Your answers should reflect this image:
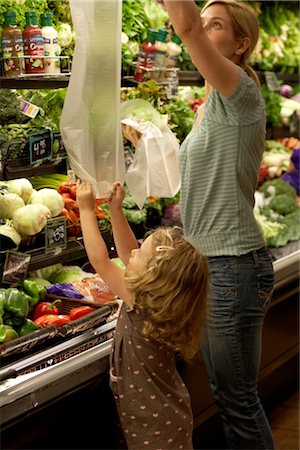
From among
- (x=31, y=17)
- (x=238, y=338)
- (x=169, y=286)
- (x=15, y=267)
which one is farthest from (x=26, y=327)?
(x=31, y=17)

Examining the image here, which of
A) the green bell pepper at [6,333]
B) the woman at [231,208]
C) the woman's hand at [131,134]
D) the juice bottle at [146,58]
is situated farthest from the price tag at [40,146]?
the juice bottle at [146,58]

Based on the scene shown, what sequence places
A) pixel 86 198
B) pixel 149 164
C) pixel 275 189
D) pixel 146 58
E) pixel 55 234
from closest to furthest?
pixel 86 198 → pixel 55 234 → pixel 149 164 → pixel 146 58 → pixel 275 189

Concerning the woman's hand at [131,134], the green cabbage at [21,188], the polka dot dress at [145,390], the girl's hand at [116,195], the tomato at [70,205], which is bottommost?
the polka dot dress at [145,390]

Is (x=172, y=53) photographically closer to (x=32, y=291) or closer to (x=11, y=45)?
(x=11, y=45)

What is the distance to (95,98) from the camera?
8.64 feet

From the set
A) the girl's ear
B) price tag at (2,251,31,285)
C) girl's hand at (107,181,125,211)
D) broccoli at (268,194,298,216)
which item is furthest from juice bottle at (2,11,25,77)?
broccoli at (268,194,298,216)

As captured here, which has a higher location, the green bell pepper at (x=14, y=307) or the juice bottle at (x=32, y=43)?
the juice bottle at (x=32, y=43)

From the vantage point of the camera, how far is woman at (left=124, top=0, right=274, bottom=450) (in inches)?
103

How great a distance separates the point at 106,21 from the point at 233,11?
438 millimetres

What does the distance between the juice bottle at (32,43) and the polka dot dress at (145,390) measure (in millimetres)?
934

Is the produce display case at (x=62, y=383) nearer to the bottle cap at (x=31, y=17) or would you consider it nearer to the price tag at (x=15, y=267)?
the price tag at (x=15, y=267)

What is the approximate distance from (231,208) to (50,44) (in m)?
0.91

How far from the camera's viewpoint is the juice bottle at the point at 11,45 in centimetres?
267

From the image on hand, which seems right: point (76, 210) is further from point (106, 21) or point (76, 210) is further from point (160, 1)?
point (160, 1)
